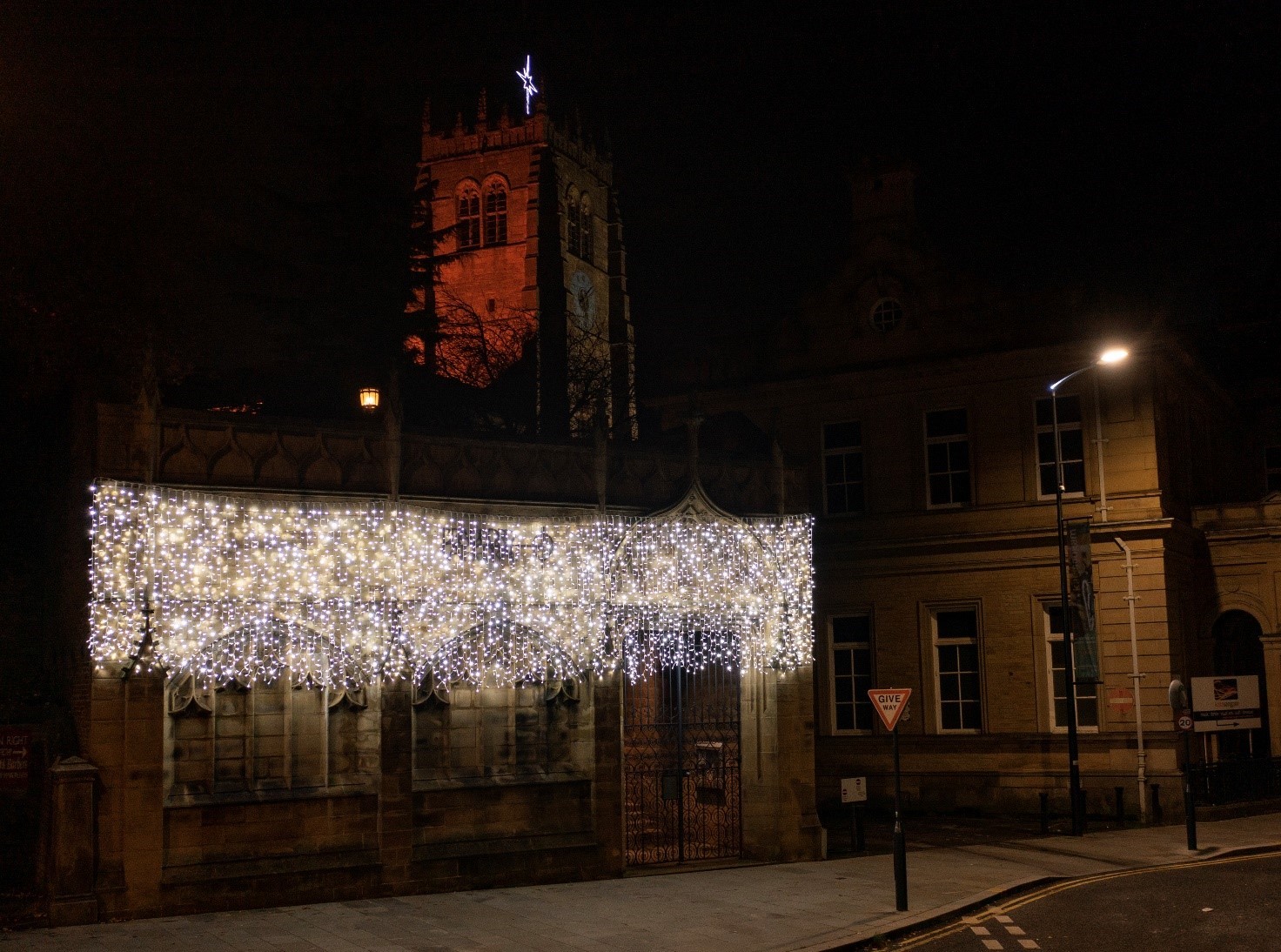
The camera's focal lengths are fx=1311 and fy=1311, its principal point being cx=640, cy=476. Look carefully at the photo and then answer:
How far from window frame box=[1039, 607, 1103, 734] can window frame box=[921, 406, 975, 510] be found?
3033mm

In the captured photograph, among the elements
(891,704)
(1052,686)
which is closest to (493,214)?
(1052,686)

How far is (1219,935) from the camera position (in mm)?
14438

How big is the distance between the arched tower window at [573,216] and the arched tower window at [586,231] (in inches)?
22.9

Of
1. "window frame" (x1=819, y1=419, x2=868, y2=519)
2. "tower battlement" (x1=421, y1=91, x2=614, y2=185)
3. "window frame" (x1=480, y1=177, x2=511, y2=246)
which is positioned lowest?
"window frame" (x1=819, y1=419, x2=868, y2=519)

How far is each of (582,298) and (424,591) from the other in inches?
2739

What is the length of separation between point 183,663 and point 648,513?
7.31m

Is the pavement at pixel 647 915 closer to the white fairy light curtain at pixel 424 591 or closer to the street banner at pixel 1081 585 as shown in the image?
the white fairy light curtain at pixel 424 591

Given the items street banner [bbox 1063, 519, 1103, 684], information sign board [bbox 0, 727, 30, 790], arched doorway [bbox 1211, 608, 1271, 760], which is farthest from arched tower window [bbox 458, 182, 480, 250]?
information sign board [bbox 0, 727, 30, 790]

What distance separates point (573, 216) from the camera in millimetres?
91000

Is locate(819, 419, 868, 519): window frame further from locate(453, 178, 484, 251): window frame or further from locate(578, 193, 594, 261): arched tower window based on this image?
locate(578, 193, 594, 261): arched tower window

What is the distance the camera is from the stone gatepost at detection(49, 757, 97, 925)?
15.4 m

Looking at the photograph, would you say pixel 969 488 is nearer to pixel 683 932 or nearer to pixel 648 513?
pixel 648 513

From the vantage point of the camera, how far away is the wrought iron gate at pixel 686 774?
2094cm

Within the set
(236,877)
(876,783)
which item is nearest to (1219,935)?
(236,877)
